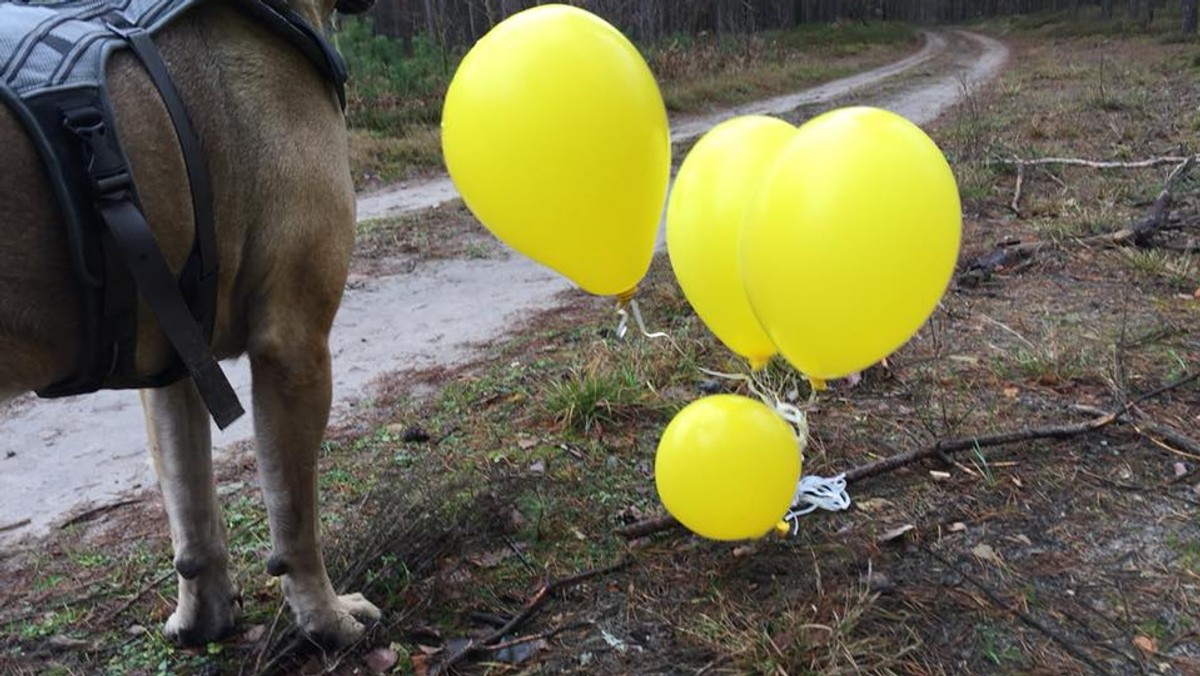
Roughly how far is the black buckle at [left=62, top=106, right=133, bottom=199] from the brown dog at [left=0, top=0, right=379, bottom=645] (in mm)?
82

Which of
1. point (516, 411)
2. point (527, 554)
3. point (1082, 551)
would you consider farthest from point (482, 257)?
point (1082, 551)

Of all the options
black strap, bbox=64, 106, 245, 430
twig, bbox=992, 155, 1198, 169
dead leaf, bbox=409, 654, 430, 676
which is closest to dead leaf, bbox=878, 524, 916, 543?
dead leaf, bbox=409, 654, 430, 676

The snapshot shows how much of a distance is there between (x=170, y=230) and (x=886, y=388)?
3.16 meters

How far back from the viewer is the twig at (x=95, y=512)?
380 cm

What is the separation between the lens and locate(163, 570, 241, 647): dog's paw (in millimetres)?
2752

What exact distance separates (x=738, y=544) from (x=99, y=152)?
2.16m

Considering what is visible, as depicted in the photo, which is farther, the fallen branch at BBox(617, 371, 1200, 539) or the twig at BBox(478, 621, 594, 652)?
the fallen branch at BBox(617, 371, 1200, 539)

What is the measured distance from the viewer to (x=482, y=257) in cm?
828

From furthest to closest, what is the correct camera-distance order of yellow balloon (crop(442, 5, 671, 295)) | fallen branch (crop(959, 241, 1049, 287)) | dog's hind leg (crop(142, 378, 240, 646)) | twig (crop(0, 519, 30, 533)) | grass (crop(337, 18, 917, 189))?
1. grass (crop(337, 18, 917, 189))
2. fallen branch (crop(959, 241, 1049, 287))
3. twig (crop(0, 519, 30, 533))
4. dog's hind leg (crop(142, 378, 240, 646))
5. yellow balloon (crop(442, 5, 671, 295))

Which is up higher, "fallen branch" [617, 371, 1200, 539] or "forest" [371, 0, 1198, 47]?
"forest" [371, 0, 1198, 47]

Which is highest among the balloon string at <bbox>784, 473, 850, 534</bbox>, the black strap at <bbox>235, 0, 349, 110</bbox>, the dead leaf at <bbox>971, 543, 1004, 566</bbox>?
the black strap at <bbox>235, 0, 349, 110</bbox>

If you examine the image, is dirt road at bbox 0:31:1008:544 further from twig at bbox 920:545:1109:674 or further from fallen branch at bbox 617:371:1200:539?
twig at bbox 920:545:1109:674

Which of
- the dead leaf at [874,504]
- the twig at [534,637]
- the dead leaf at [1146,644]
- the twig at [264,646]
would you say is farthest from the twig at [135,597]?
the dead leaf at [1146,644]

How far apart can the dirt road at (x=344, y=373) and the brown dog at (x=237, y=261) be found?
64.7 inches
